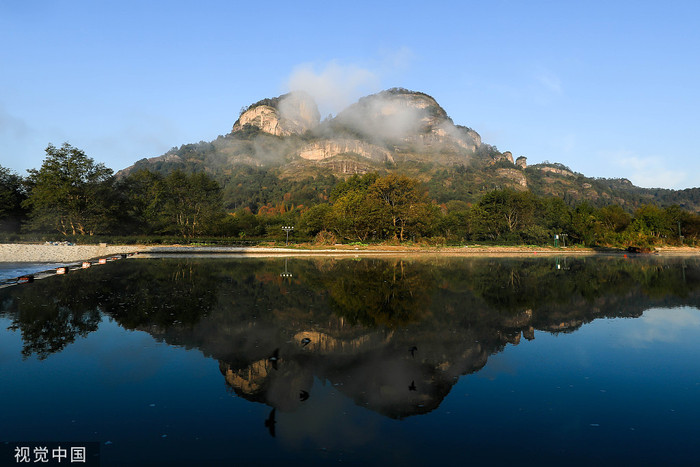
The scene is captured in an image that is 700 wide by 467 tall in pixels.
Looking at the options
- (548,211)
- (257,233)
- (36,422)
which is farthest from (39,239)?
(548,211)

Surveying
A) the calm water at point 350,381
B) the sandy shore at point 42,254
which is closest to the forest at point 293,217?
the sandy shore at point 42,254

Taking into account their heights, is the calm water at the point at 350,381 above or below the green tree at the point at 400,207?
below

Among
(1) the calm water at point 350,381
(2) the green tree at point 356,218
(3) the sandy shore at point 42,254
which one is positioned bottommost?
(1) the calm water at point 350,381

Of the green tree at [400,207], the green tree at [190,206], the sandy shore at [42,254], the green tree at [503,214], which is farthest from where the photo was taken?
the green tree at [503,214]

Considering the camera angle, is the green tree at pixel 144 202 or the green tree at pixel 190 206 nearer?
the green tree at pixel 190 206

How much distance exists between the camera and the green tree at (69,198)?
7350 cm

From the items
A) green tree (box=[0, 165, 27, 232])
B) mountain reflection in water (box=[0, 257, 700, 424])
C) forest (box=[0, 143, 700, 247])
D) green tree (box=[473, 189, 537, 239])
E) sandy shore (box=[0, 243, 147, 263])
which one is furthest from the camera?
green tree (box=[473, 189, 537, 239])

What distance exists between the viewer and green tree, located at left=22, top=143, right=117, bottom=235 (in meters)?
73.5

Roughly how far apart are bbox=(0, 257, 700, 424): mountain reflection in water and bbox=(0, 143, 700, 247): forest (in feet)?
158

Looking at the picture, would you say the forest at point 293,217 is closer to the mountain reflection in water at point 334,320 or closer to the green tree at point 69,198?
the green tree at point 69,198

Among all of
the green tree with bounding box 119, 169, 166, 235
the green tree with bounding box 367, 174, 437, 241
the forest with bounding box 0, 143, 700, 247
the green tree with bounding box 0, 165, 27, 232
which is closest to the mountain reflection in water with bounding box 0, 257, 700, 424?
the green tree with bounding box 367, 174, 437, 241

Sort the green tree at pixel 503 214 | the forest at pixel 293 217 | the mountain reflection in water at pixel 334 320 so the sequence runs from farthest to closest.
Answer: the green tree at pixel 503 214 → the forest at pixel 293 217 → the mountain reflection in water at pixel 334 320

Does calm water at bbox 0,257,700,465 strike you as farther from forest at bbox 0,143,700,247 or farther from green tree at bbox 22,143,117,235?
green tree at bbox 22,143,117,235

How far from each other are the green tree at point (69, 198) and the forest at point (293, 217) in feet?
0.56
